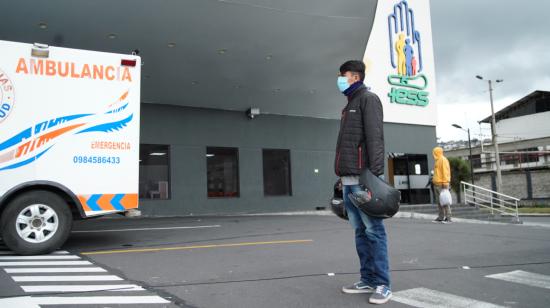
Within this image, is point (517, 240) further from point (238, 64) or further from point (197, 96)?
point (197, 96)

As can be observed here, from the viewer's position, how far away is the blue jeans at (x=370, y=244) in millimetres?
3744

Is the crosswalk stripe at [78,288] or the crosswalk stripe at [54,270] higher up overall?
the crosswalk stripe at [54,270]

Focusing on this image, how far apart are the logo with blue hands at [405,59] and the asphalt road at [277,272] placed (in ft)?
47.0

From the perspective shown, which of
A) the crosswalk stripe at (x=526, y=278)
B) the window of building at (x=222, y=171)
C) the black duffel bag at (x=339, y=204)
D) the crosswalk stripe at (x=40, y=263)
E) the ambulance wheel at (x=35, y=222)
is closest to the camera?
the black duffel bag at (x=339, y=204)

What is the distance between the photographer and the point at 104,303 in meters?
3.59

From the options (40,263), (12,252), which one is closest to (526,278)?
(40,263)

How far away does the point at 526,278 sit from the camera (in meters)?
4.63

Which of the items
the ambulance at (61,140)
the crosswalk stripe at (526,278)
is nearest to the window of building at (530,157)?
the crosswalk stripe at (526,278)

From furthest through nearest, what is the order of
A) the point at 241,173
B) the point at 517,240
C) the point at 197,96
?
the point at 241,173, the point at 197,96, the point at 517,240

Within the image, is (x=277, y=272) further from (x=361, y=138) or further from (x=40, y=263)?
(x=40, y=263)

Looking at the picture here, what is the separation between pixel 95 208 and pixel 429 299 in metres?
4.74

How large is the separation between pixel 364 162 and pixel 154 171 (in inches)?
481

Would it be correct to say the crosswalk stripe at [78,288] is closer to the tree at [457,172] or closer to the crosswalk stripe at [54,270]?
the crosswalk stripe at [54,270]

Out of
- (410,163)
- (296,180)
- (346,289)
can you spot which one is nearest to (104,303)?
(346,289)
